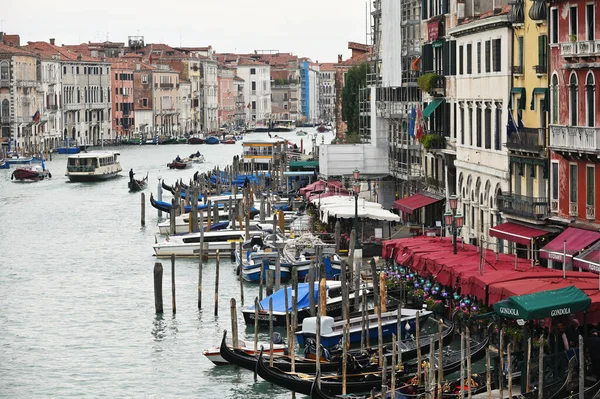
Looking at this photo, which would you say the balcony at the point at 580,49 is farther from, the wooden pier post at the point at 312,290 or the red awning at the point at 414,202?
the red awning at the point at 414,202

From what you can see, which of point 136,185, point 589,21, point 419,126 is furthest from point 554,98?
point 136,185

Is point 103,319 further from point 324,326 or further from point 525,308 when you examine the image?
point 525,308

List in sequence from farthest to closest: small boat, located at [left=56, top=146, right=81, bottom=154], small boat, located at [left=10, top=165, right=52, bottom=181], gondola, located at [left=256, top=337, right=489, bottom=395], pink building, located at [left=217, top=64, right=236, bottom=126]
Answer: pink building, located at [left=217, top=64, right=236, bottom=126] < small boat, located at [left=56, top=146, right=81, bottom=154] < small boat, located at [left=10, top=165, right=52, bottom=181] < gondola, located at [left=256, top=337, right=489, bottom=395]

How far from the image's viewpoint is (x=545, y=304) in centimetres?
1305

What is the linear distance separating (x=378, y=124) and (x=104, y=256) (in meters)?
6.42

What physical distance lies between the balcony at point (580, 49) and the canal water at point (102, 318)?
5085 millimetres

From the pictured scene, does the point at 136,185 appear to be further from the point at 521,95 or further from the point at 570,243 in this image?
the point at 570,243

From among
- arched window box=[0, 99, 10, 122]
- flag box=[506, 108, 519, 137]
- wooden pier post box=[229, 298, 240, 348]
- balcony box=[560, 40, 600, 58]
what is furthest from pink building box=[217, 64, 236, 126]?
wooden pier post box=[229, 298, 240, 348]

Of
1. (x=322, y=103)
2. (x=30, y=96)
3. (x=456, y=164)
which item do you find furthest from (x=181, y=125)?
(x=456, y=164)

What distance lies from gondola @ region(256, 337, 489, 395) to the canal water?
49 cm

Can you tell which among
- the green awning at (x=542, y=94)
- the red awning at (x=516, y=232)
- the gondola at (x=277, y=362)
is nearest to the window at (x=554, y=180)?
the red awning at (x=516, y=232)

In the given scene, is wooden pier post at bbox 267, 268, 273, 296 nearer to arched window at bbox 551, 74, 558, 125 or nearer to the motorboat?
arched window at bbox 551, 74, 558, 125

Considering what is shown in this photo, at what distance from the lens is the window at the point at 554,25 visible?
18250 millimetres

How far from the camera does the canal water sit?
17.0 m
